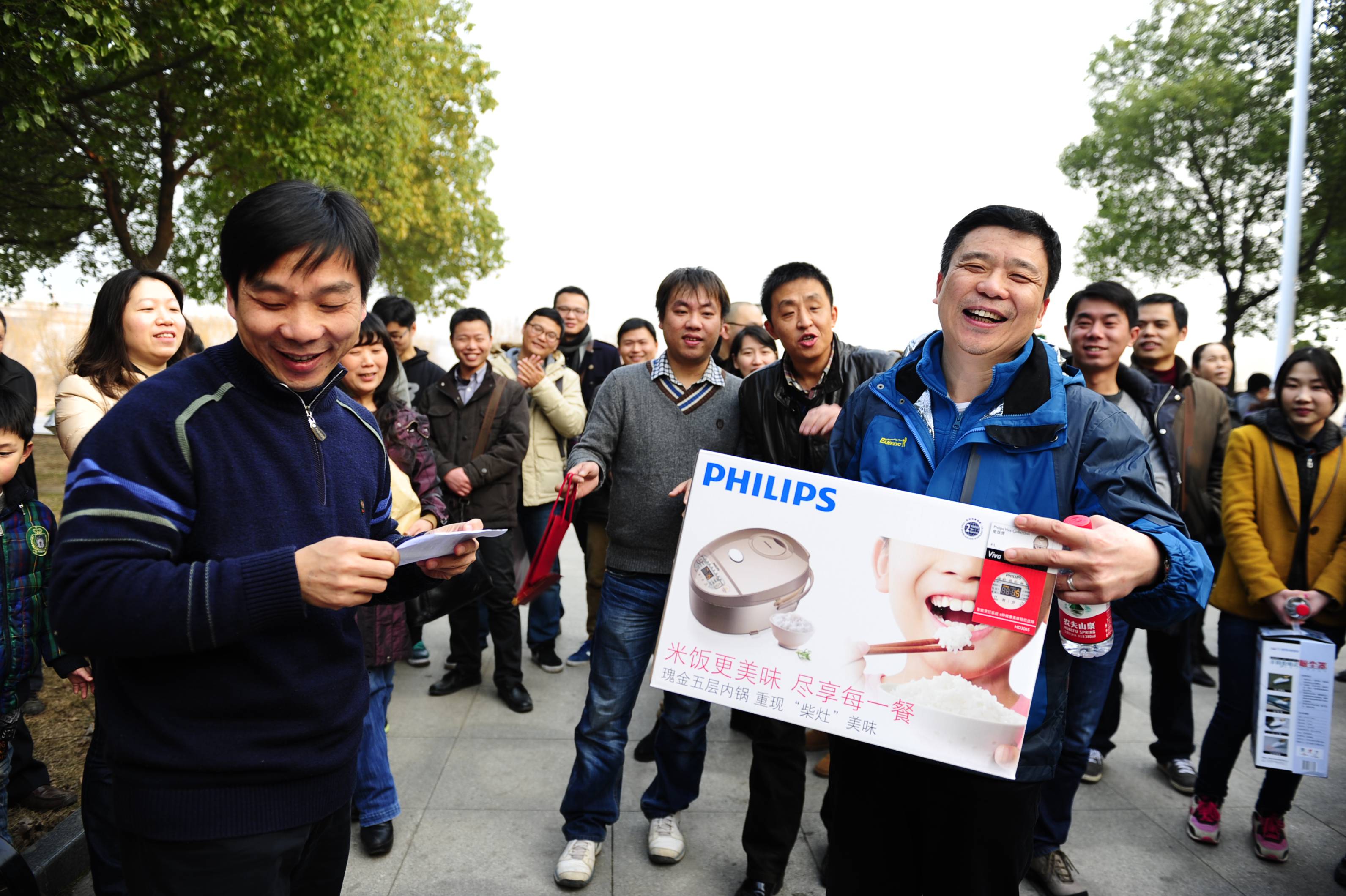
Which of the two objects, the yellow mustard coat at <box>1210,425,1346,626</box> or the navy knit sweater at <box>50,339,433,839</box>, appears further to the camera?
the yellow mustard coat at <box>1210,425,1346,626</box>

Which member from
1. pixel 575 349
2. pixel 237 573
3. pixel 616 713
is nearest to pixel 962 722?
pixel 237 573

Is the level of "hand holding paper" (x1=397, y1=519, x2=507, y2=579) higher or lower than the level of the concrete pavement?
higher

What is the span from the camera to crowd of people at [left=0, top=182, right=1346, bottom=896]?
143 centimetres

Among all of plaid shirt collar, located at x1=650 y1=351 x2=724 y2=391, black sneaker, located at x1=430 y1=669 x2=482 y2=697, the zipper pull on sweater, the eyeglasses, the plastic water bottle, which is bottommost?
black sneaker, located at x1=430 y1=669 x2=482 y2=697

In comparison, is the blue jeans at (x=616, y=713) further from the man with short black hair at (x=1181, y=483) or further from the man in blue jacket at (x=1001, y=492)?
the man with short black hair at (x=1181, y=483)

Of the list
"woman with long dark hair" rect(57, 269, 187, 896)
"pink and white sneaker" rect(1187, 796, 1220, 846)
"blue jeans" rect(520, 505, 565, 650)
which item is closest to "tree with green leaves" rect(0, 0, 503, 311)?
"woman with long dark hair" rect(57, 269, 187, 896)

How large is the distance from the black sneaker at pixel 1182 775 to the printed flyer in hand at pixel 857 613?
3.01 metres

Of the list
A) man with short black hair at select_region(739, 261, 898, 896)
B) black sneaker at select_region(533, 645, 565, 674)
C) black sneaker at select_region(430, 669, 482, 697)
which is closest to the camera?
man with short black hair at select_region(739, 261, 898, 896)

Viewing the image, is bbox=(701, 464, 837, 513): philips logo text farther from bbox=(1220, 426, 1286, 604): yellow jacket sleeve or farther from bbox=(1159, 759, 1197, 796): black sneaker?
bbox=(1159, 759, 1197, 796): black sneaker

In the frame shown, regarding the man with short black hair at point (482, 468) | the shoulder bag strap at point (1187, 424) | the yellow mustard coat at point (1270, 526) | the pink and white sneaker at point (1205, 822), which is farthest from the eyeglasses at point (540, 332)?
the pink and white sneaker at point (1205, 822)

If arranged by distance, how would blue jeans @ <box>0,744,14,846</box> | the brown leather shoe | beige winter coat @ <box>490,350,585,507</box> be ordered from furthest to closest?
beige winter coat @ <box>490,350,585,507</box>
the brown leather shoe
blue jeans @ <box>0,744,14,846</box>

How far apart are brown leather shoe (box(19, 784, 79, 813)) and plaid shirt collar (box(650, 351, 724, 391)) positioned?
122 inches

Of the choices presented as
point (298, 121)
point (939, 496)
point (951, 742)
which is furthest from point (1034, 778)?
point (298, 121)

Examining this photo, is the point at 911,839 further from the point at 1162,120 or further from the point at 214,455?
the point at 1162,120
